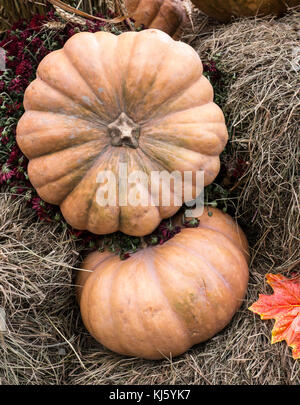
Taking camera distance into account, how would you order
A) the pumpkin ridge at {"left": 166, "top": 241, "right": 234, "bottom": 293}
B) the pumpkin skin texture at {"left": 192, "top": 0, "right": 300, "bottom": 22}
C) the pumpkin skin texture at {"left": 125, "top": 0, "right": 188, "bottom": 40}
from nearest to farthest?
the pumpkin ridge at {"left": 166, "top": 241, "right": 234, "bottom": 293}, the pumpkin skin texture at {"left": 192, "top": 0, "right": 300, "bottom": 22}, the pumpkin skin texture at {"left": 125, "top": 0, "right": 188, "bottom": 40}

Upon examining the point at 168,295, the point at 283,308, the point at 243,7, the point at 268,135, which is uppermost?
the point at 243,7

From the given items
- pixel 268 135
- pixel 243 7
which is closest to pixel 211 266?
pixel 268 135

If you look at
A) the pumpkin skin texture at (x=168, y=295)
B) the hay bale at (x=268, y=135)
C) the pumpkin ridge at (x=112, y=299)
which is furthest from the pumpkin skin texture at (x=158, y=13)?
the pumpkin ridge at (x=112, y=299)

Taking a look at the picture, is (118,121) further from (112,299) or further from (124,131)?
(112,299)

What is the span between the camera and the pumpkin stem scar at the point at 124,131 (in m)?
1.96

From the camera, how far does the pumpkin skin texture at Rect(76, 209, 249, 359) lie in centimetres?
200

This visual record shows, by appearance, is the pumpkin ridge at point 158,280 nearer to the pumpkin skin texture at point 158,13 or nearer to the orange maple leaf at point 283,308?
the orange maple leaf at point 283,308

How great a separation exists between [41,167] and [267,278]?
1.10 meters

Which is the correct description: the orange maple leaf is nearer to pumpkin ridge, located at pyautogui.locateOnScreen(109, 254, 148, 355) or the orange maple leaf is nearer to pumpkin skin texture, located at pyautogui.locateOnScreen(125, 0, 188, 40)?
pumpkin ridge, located at pyautogui.locateOnScreen(109, 254, 148, 355)

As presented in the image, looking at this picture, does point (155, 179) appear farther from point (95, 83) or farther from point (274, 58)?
point (274, 58)

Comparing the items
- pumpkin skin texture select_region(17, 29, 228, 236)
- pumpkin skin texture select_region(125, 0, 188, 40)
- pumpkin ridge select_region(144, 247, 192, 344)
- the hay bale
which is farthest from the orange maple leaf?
pumpkin skin texture select_region(125, 0, 188, 40)

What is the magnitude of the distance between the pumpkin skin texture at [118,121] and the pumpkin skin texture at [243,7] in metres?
0.76

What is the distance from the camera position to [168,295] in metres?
→ 2.00

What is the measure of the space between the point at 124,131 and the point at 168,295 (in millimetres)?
693
